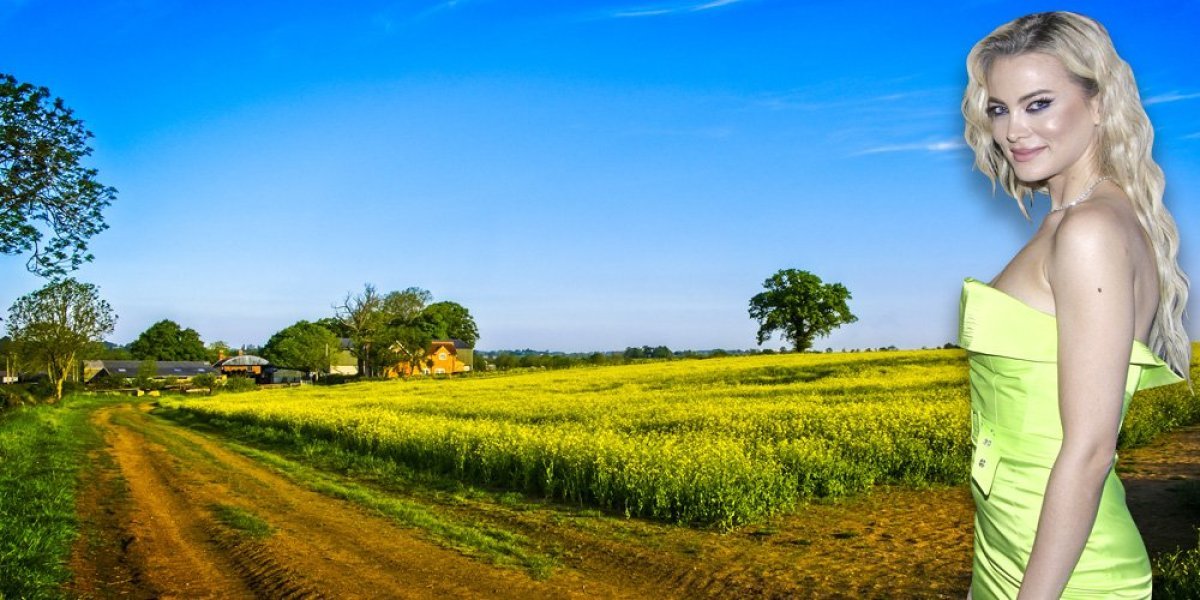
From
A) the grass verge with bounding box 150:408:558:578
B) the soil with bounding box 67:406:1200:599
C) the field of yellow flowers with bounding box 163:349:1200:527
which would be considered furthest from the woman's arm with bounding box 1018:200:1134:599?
the field of yellow flowers with bounding box 163:349:1200:527

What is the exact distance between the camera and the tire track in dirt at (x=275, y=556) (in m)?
8.27

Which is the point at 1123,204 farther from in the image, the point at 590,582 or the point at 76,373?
the point at 76,373

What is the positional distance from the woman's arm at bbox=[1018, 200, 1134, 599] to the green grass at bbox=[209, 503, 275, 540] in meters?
10.8

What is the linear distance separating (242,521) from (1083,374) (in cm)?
1215

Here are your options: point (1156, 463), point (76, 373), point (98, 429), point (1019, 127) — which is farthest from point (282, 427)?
point (76, 373)

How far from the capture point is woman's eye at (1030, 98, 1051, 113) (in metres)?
1.71

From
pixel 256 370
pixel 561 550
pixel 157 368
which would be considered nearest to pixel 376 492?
pixel 561 550

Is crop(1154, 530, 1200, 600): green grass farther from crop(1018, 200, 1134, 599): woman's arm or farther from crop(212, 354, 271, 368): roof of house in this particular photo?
crop(212, 354, 271, 368): roof of house

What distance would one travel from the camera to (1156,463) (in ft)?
Answer: 49.7

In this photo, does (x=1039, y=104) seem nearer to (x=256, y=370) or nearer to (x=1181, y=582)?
(x=1181, y=582)

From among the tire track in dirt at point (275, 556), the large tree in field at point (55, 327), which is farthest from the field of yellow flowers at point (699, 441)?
the large tree in field at point (55, 327)

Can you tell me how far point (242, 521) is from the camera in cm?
1166

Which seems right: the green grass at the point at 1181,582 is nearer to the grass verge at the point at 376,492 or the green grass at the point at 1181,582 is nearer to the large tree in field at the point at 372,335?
the grass verge at the point at 376,492

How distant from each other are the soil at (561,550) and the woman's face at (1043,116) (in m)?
7.00
